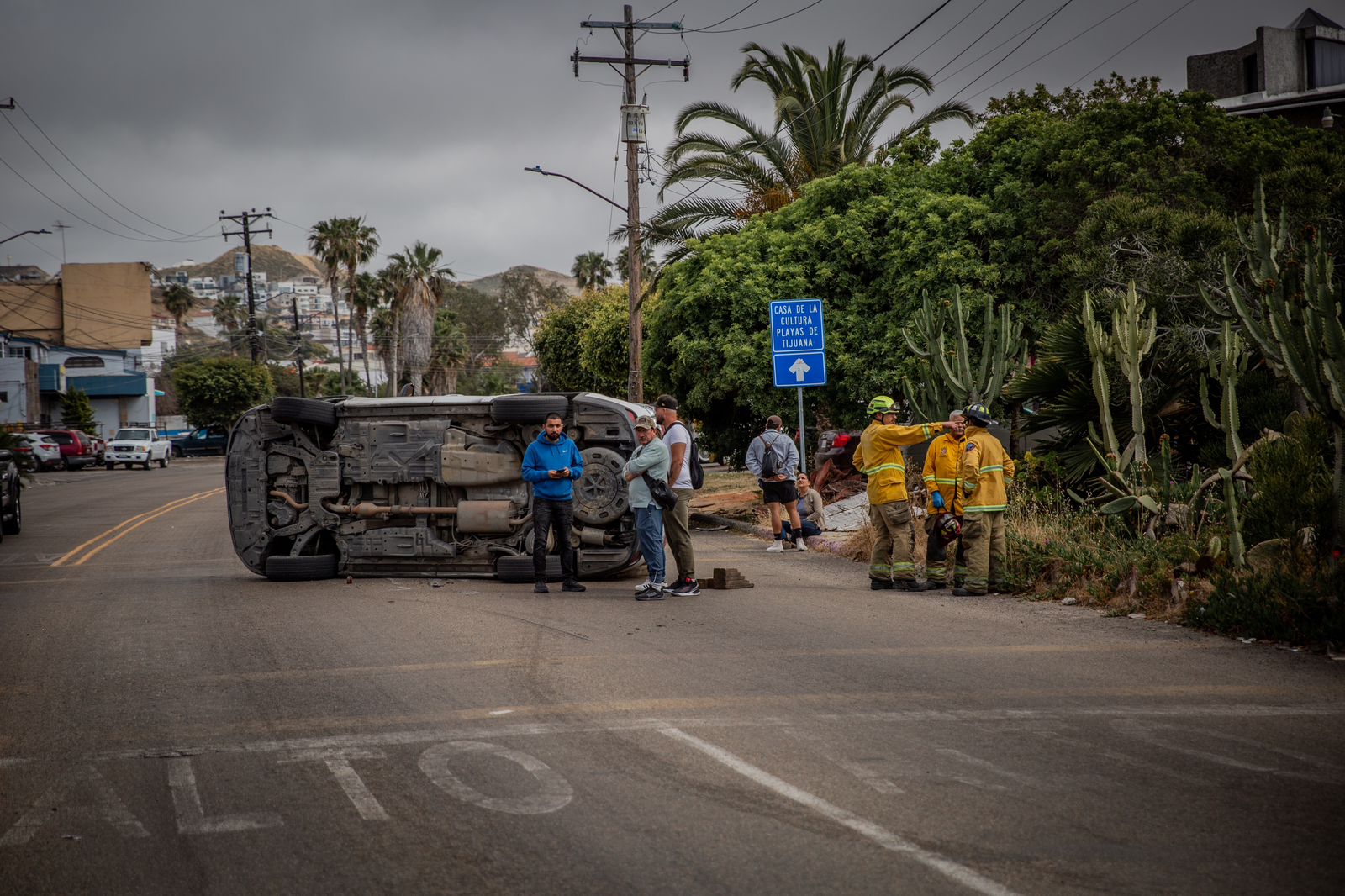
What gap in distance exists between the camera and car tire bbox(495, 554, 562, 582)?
1314 centimetres

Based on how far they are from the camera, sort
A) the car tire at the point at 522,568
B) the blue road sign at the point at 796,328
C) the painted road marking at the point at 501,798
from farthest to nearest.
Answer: the blue road sign at the point at 796,328, the car tire at the point at 522,568, the painted road marking at the point at 501,798

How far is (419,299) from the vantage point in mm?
69250

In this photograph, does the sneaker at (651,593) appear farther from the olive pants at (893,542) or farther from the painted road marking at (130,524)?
the painted road marking at (130,524)

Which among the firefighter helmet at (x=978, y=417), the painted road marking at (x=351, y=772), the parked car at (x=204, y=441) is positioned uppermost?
the parked car at (x=204, y=441)

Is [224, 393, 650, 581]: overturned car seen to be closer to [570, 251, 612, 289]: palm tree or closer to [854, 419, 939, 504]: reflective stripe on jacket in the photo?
[854, 419, 939, 504]: reflective stripe on jacket

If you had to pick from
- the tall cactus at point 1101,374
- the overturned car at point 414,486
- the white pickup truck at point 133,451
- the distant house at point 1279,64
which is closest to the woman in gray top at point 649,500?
the overturned car at point 414,486

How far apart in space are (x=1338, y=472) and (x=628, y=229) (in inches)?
747

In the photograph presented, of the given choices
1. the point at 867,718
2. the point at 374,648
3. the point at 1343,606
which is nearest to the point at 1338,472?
the point at 1343,606

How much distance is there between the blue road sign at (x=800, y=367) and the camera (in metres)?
18.5

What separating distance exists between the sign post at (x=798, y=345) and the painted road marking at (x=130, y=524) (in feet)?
34.0

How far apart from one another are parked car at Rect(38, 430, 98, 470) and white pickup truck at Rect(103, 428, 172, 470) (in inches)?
38.3

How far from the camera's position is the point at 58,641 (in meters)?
9.99

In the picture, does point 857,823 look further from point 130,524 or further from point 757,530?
point 130,524

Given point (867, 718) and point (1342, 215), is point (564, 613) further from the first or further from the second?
point (1342, 215)
